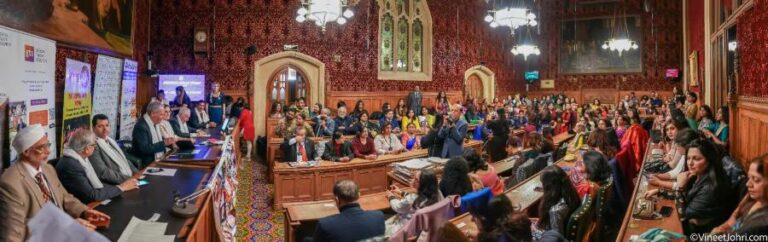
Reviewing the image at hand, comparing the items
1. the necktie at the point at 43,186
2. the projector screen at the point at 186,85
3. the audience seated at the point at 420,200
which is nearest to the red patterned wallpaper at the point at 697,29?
the audience seated at the point at 420,200

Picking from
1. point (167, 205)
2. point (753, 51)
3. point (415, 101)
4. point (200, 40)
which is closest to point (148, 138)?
point (167, 205)

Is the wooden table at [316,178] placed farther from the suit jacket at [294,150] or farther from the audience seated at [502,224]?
the audience seated at [502,224]

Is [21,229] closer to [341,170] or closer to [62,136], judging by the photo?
[62,136]

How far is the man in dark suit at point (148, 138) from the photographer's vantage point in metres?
5.39

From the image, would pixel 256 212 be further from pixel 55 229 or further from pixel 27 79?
pixel 55 229

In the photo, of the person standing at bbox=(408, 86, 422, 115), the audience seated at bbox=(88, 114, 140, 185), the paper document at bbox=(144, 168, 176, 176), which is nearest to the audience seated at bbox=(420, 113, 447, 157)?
the paper document at bbox=(144, 168, 176, 176)

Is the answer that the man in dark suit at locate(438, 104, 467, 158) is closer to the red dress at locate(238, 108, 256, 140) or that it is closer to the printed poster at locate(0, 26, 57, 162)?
the printed poster at locate(0, 26, 57, 162)

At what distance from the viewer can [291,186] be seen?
6984 millimetres

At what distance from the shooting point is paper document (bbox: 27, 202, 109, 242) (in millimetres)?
2117

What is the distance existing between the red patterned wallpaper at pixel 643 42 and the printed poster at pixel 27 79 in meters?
20.5

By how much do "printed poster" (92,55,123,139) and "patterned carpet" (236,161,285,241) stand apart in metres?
2.15

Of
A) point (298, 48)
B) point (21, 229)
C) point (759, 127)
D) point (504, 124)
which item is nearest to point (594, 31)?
point (298, 48)

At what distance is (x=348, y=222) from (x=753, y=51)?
519 centimetres

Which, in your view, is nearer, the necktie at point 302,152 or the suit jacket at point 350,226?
the suit jacket at point 350,226
